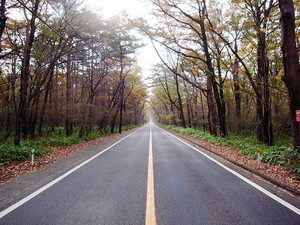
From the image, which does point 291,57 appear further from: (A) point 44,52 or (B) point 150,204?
(A) point 44,52

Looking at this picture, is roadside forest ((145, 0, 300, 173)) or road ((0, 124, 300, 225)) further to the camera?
roadside forest ((145, 0, 300, 173))

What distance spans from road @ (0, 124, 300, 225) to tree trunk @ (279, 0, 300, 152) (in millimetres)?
3396

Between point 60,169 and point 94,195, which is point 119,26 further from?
point 94,195

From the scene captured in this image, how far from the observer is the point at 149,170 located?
6.12m

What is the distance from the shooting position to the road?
3061 mm

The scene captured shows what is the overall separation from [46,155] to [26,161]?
4.56 feet

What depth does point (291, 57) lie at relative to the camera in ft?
20.7

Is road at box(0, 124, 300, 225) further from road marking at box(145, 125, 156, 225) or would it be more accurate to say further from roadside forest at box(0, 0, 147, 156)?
roadside forest at box(0, 0, 147, 156)

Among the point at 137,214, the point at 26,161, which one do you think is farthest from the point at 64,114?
the point at 137,214

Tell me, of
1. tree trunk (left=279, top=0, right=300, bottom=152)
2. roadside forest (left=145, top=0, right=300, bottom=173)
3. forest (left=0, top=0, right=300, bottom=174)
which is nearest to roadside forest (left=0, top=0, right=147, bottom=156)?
forest (left=0, top=0, right=300, bottom=174)

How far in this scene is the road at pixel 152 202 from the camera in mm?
3061

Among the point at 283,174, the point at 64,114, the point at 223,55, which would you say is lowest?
the point at 283,174

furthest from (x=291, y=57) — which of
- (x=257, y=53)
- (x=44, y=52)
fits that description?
(x=44, y=52)

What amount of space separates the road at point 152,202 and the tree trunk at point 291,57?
11.1ft
